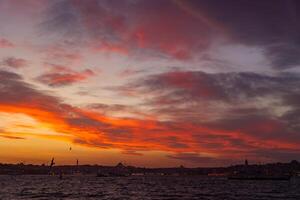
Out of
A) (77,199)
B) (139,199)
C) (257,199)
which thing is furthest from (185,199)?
(77,199)

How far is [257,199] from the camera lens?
104m

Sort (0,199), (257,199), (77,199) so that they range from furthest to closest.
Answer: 1. (257,199)
2. (77,199)
3. (0,199)

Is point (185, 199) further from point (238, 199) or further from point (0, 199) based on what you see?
point (0, 199)

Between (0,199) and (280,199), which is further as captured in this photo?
(280,199)

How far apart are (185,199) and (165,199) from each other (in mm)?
4860

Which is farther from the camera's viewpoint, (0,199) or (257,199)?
(257,199)

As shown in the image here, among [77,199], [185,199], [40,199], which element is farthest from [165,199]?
[40,199]

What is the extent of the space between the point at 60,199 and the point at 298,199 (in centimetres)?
5972

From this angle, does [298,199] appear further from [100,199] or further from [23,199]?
[23,199]

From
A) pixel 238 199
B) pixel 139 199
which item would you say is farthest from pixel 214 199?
pixel 139 199

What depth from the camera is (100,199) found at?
99000 mm

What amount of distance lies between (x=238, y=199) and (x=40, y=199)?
4757cm

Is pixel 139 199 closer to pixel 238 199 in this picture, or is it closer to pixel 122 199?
pixel 122 199

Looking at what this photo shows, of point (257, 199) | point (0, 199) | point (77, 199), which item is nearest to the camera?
point (0, 199)
